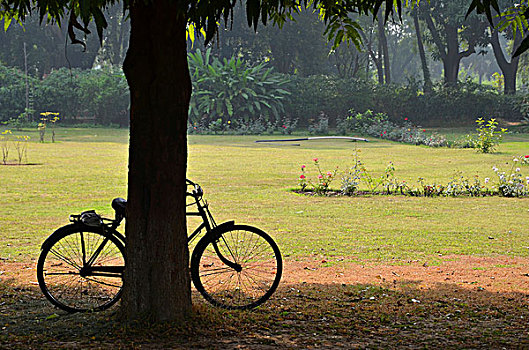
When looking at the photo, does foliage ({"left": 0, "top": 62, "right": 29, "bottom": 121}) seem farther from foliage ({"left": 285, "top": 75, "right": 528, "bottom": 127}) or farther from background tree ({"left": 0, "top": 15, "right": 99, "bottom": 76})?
foliage ({"left": 285, "top": 75, "right": 528, "bottom": 127})

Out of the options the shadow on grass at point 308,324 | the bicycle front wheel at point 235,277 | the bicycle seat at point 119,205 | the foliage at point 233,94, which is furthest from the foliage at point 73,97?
the bicycle seat at point 119,205

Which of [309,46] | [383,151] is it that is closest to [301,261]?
[383,151]

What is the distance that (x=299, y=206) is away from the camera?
11.7 m

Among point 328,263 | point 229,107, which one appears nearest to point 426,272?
point 328,263

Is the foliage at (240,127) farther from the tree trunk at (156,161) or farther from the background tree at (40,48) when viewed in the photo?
the tree trunk at (156,161)

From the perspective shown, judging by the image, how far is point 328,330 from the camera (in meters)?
4.57

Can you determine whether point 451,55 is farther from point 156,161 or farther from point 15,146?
point 156,161

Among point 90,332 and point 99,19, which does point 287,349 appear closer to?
point 90,332

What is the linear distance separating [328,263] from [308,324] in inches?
108

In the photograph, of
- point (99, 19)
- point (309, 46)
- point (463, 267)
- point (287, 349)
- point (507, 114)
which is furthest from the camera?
point (309, 46)

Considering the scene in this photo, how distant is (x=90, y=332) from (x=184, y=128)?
1.53 metres

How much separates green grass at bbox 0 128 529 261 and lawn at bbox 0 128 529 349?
34 millimetres

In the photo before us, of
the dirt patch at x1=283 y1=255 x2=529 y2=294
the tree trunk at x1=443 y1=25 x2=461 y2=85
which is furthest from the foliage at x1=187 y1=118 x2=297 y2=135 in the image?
the dirt patch at x1=283 y1=255 x2=529 y2=294

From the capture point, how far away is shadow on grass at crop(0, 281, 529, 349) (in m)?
4.18
